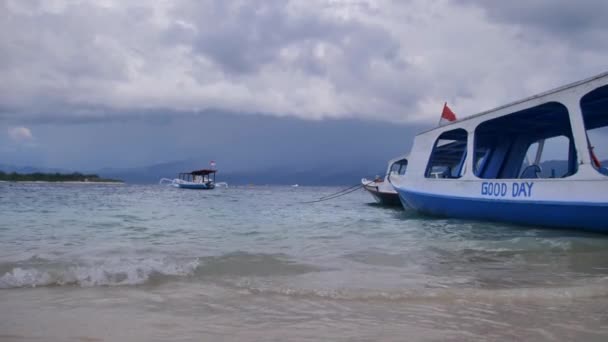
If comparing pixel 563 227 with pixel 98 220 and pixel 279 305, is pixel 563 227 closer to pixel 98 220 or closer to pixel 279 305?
pixel 279 305

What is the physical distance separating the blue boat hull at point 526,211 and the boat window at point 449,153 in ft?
5.88

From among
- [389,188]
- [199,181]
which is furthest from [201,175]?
[389,188]

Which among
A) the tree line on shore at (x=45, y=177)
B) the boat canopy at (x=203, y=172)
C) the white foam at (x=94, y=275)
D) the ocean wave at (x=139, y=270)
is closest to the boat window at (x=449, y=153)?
the ocean wave at (x=139, y=270)

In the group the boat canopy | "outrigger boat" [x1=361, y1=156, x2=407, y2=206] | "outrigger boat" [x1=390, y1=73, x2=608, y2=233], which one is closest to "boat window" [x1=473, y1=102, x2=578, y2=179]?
"outrigger boat" [x1=390, y1=73, x2=608, y2=233]

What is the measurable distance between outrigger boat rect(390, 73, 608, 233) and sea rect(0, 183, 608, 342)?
2.38 ft

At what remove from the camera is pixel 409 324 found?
4.34 m

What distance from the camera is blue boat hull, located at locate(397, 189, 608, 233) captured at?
1039cm

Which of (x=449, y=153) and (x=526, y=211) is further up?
(x=449, y=153)

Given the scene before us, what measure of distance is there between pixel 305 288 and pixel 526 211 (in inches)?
324

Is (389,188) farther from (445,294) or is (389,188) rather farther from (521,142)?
(445,294)

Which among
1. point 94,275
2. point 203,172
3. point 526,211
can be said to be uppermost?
point 203,172

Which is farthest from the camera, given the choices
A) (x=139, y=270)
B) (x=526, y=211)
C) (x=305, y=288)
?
(x=526, y=211)

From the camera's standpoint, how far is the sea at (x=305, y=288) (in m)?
4.16

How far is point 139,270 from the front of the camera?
670 centimetres
